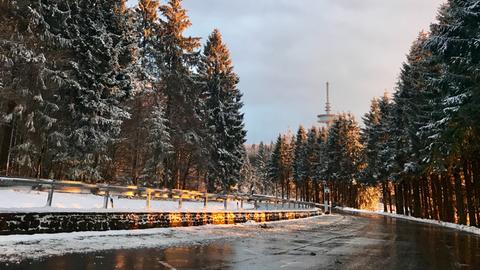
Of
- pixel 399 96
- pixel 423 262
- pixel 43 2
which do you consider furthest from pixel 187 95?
pixel 423 262

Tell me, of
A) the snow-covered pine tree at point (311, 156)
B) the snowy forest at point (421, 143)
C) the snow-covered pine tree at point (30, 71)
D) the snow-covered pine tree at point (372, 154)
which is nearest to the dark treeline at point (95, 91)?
the snow-covered pine tree at point (30, 71)

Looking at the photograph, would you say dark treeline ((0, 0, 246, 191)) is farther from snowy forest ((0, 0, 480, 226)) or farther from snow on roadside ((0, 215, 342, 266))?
snow on roadside ((0, 215, 342, 266))

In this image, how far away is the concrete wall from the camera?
471 inches

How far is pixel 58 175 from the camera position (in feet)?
106

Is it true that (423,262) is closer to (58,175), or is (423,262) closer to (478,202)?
(478,202)

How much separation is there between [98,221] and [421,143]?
115 ft

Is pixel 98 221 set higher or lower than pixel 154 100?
lower

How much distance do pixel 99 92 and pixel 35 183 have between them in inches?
Result: 681

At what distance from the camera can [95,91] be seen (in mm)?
29672

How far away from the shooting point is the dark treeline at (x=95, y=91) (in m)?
24.5

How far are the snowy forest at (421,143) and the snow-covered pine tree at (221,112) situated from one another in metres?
12.7

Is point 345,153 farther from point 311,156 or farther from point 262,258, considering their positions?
point 262,258

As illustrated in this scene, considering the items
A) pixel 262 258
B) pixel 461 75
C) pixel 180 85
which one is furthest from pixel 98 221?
pixel 180 85

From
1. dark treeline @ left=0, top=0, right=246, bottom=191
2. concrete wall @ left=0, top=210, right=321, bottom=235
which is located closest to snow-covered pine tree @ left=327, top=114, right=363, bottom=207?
dark treeline @ left=0, top=0, right=246, bottom=191
